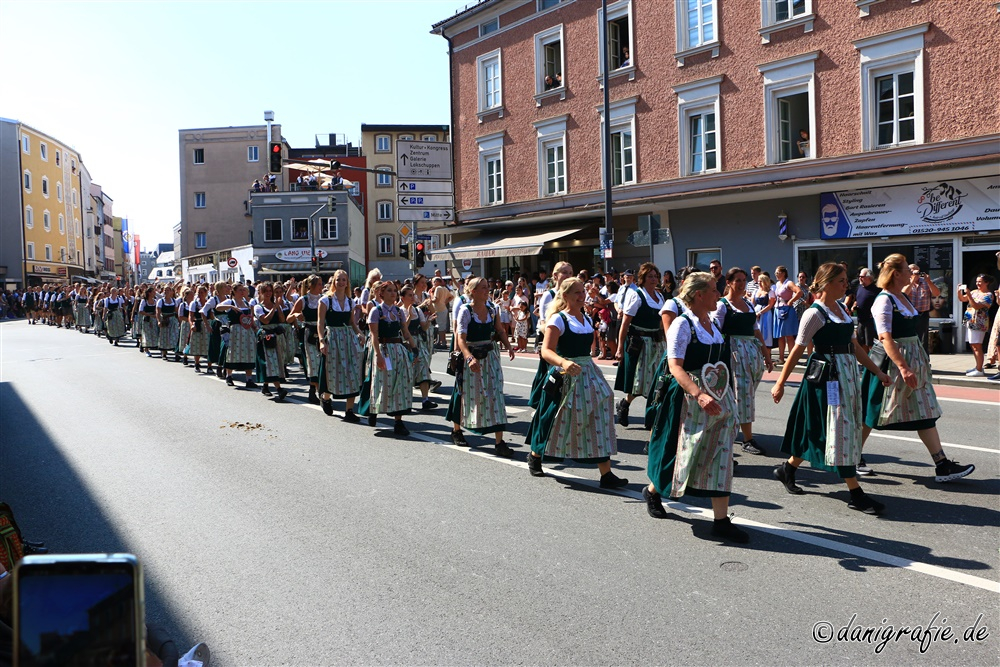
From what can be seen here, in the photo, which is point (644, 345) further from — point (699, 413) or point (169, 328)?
point (169, 328)

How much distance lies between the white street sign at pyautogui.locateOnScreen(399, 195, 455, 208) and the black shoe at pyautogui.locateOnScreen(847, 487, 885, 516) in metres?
21.2

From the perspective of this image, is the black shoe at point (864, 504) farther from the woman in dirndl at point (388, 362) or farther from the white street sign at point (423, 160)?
the white street sign at point (423, 160)

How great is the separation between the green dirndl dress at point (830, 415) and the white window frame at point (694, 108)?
1698 cm

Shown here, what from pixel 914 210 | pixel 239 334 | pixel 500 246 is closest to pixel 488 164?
pixel 500 246

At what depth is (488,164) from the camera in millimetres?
31312

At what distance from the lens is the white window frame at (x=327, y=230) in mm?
59969

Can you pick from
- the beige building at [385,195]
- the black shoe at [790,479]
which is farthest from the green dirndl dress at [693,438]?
the beige building at [385,195]

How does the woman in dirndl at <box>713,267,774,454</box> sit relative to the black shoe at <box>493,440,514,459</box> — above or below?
above

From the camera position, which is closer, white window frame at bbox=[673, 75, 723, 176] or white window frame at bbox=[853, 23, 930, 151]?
white window frame at bbox=[853, 23, 930, 151]

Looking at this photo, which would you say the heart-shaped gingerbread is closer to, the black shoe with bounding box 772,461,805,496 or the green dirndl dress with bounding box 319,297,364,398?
the black shoe with bounding box 772,461,805,496

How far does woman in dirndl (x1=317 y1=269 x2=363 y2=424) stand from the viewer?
11.3m

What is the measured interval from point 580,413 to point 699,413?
147 centimetres

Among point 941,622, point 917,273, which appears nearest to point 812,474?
point 941,622

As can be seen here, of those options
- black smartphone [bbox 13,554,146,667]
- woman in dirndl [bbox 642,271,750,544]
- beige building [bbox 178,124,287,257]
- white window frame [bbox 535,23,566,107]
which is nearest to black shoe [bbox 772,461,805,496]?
woman in dirndl [bbox 642,271,750,544]
